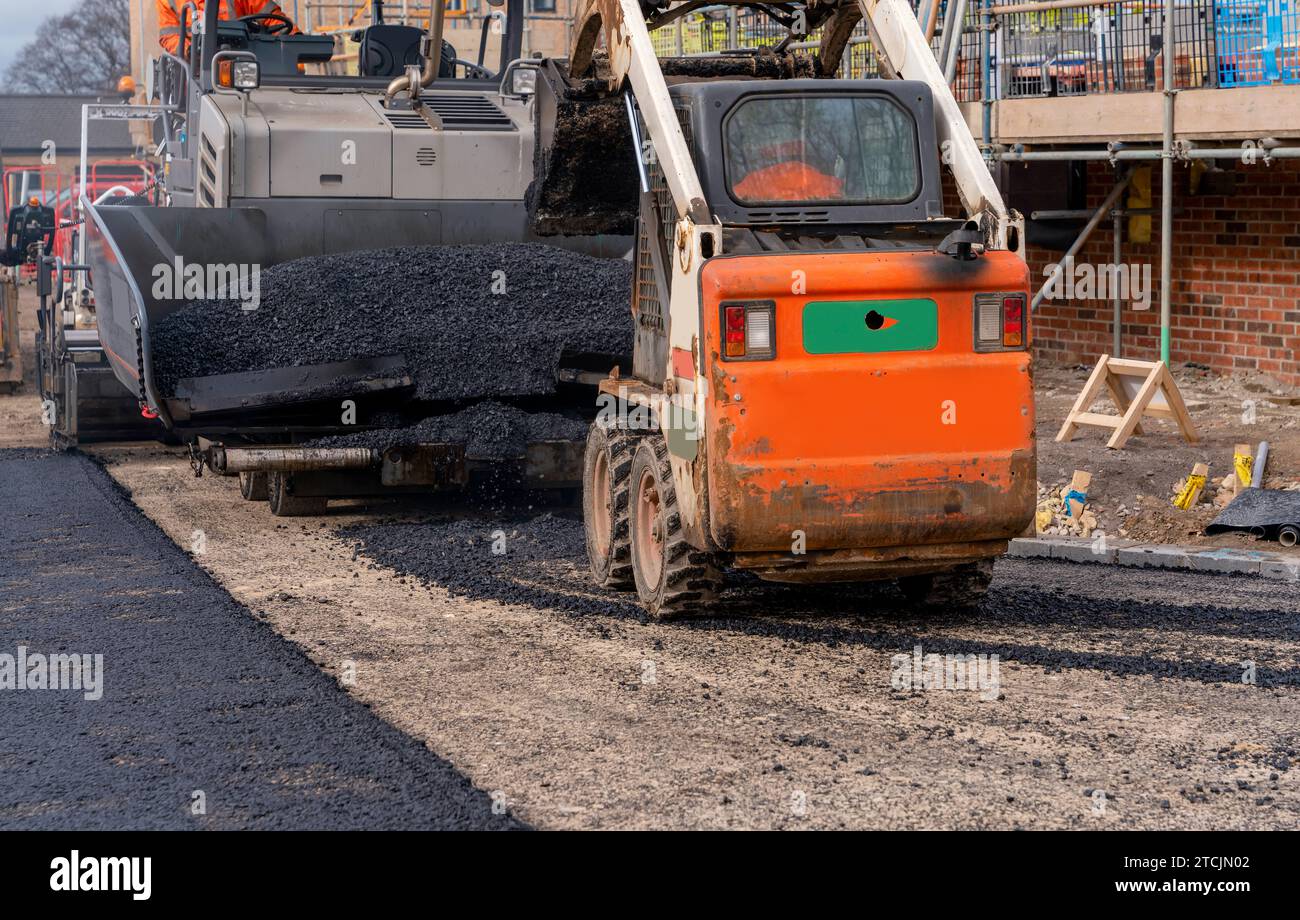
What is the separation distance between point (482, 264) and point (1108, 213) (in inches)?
258

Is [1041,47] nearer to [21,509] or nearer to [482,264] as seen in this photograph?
[482,264]

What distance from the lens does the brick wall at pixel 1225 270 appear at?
42.6ft

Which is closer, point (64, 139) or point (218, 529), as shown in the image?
point (218, 529)

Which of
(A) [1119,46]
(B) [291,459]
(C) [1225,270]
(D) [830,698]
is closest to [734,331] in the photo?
(D) [830,698]

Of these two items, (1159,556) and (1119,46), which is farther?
(1119,46)

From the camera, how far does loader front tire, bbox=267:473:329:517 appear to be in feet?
33.0

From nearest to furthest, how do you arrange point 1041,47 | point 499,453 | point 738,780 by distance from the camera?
point 738,780 → point 499,453 → point 1041,47

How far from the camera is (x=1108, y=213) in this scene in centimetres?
1452

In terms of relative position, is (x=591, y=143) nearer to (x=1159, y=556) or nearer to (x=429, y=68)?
(x=429, y=68)

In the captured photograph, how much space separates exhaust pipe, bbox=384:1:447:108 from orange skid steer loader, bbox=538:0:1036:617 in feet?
8.27

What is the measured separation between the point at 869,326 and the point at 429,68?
4.37 meters

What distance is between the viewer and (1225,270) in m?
13.5

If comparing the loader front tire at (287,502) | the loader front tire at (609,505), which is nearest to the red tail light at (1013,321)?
the loader front tire at (609,505)

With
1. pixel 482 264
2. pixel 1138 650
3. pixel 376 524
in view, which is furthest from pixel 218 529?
pixel 1138 650
